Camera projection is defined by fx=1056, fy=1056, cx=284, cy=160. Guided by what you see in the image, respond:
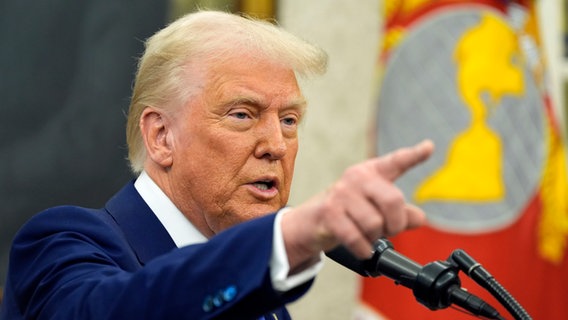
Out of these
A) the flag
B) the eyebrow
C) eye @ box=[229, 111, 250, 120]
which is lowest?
the flag

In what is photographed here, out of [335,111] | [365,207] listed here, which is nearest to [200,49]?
[365,207]

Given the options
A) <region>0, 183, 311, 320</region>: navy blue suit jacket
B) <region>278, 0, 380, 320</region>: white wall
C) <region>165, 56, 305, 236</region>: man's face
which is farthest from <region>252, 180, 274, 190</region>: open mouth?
<region>278, 0, 380, 320</region>: white wall

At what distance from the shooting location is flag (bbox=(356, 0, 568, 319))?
4633 mm

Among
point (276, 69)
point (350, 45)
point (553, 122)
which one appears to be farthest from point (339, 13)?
point (276, 69)

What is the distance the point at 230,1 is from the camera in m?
4.87

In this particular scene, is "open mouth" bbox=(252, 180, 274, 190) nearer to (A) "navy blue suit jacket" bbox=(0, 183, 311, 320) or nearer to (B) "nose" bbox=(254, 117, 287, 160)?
(B) "nose" bbox=(254, 117, 287, 160)

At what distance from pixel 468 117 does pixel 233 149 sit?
2.29m

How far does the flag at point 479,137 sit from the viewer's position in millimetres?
4633

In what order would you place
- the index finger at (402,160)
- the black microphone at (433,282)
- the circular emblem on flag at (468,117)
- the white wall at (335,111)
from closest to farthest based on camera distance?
1. the index finger at (402,160)
2. the black microphone at (433,282)
3. the circular emblem on flag at (468,117)
4. the white wall at (335,111)

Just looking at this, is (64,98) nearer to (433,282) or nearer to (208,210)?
(208,210)

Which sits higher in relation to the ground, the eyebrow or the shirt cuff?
the eyebrow

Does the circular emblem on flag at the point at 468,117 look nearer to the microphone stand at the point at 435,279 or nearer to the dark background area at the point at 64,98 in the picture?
the dark background area at the point at 64,98

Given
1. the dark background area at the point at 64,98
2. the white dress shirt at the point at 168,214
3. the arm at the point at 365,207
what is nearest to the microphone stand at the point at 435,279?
the arm at the point at 365,207

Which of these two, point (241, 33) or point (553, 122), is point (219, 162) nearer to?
point (241, 33)
